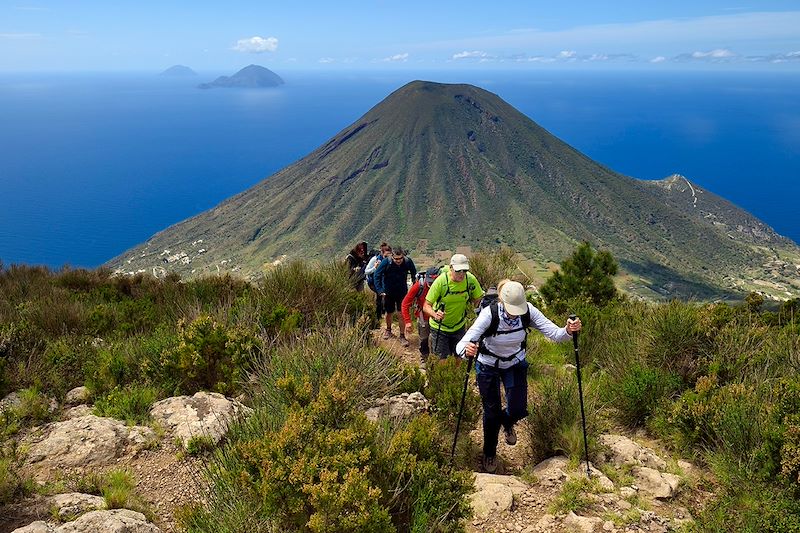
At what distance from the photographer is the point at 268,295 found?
8.13m

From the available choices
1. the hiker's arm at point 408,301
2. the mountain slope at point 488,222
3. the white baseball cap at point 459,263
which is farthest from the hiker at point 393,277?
the mountain slope at point 488,222

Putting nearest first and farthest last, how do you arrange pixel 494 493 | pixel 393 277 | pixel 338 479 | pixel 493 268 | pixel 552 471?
pixel 338 479 → pixel 494 493 → pixel 552 471 → pixel 393 277 → pixel 493 268

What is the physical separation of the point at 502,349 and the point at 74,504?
3.42 metres

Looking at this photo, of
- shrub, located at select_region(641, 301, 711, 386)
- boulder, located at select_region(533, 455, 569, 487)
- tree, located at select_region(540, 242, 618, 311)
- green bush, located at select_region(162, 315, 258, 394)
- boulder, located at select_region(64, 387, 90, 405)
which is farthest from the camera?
tree, located at select_region(540, 242, 618, 311)

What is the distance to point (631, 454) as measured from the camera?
4.33 meters

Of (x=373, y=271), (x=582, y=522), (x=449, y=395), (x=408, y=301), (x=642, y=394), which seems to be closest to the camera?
(x=582, y=522)

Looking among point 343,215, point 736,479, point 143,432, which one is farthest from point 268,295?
point 343,215

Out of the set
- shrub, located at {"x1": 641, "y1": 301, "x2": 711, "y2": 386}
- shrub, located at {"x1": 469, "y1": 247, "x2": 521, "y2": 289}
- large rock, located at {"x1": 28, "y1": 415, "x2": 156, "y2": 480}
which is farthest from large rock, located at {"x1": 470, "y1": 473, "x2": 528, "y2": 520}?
shrub, located at {"x1": 469, "y1": 247, "x2": 521, "y2": 289}

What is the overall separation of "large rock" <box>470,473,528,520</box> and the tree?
7.30 meters

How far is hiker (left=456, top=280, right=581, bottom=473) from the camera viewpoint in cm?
423

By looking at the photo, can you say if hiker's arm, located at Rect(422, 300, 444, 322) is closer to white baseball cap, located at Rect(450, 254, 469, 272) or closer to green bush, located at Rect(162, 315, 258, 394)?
white baseball cap, located at Rect(450, 254, 469, 272)

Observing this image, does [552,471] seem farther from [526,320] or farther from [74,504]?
[74,504]

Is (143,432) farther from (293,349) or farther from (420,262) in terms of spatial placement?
(420,262)

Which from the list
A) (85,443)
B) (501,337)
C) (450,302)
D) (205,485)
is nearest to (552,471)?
(501,337)
